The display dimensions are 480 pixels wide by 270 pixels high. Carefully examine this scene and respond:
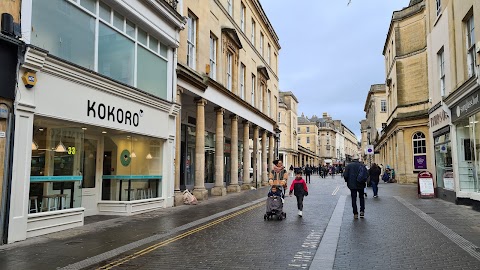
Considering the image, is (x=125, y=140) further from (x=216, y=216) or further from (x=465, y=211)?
(x=465, y=211)

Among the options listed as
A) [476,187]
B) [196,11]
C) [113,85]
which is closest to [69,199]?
[113,85]

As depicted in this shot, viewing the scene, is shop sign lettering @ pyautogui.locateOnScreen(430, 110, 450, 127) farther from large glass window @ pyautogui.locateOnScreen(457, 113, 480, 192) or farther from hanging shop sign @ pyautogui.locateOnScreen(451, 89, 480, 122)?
large glass window @ pyautogui.locateOnScreen(457, 113, 480, 192)

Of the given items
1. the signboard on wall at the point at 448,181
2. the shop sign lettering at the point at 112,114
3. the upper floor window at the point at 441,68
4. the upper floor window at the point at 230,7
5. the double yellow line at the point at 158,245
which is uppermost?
the upper floor window at the point at 230,7

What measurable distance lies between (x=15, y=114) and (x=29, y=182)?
4.97ft

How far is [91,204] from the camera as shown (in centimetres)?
1245

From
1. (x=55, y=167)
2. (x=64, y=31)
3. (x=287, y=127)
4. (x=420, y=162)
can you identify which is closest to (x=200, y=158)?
(x=55, y=167)

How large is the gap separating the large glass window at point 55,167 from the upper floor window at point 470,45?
1276cm

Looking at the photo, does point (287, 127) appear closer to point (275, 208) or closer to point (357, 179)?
point (357, 179)

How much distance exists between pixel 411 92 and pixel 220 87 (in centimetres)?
2184

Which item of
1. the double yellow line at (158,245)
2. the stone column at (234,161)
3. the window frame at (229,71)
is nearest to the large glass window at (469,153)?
the double yellow line at (158,245)

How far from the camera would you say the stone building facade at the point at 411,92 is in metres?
33.2

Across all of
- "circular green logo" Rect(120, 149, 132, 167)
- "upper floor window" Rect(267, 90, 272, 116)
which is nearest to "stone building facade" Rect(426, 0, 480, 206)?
"circular green logo" Rect(120, 149, 132, 167)

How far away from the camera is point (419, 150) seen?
34.0m

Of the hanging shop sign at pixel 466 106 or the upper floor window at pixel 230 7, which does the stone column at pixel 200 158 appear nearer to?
the upper floor window at pixel 230 7
